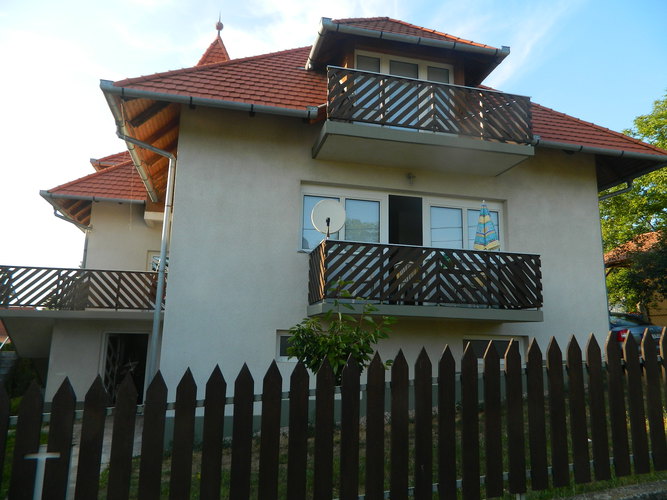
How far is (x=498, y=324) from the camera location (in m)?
9.92

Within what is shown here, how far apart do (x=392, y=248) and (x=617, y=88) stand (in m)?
4.81

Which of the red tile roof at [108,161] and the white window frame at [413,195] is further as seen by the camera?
the red tile roof at [108,161]

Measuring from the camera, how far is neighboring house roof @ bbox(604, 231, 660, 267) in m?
23.6

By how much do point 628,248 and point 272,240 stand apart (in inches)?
890

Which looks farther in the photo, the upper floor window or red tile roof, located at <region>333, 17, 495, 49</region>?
Result: red tile roof, located at <region>333, 17, 495, 49</region>

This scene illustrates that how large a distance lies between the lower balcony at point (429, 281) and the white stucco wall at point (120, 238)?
21.7 feet

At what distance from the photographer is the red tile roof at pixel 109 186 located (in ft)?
42.2

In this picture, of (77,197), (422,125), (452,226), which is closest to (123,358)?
(77,197)

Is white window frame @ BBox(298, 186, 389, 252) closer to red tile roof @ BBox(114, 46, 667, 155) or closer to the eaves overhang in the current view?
red tile roof @ BBox(114, 46, 667, 155)

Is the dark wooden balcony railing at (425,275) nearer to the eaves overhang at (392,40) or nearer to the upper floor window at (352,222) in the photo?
the upper floor window at (352,222)

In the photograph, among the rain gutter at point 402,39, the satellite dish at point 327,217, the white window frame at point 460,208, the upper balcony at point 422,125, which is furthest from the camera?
the white window frame at point 460,208

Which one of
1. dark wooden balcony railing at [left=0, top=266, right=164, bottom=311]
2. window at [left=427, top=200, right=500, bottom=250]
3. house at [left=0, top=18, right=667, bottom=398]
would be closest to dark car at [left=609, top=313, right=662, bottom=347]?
house at [left=0, top=18, right=667, bottom=398]

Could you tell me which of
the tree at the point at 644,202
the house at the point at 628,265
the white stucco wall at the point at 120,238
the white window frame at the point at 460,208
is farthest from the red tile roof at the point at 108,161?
the tree at the point at 644,202

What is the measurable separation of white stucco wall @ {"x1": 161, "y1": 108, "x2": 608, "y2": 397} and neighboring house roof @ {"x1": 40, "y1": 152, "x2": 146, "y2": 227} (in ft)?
16.0
